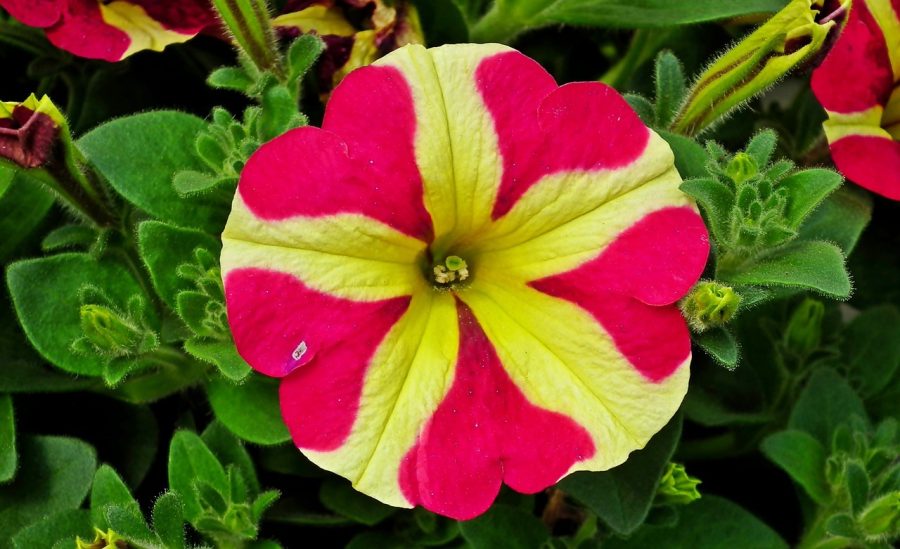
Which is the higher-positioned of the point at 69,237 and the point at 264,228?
the point at 264,228

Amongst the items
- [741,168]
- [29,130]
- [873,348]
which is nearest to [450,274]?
[741,168]

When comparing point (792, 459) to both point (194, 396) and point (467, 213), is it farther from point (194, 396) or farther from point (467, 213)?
point (194, 396)

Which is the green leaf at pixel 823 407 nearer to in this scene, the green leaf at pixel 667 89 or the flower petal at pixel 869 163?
the flower petal at pixel 869 163

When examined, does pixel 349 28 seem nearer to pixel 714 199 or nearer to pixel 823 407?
pixel 714 199

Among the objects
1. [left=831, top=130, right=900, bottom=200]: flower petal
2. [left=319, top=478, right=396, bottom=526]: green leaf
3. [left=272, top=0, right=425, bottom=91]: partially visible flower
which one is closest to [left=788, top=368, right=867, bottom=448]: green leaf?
[left=831, top=130, right=900, bottom=200]: flower petal

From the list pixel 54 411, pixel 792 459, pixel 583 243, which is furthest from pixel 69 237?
pixel 792 459
